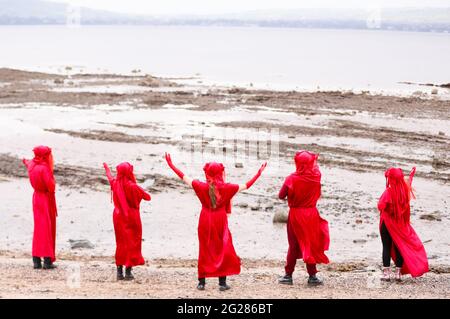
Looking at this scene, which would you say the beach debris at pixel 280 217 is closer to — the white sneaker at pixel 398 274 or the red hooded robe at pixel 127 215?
the white sneaker at pixel 398 274

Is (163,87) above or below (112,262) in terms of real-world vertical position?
above

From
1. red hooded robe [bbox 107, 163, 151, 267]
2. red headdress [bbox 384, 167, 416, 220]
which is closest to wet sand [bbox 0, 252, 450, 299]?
red hooded robe [bbox 107, 163, 151, 267]

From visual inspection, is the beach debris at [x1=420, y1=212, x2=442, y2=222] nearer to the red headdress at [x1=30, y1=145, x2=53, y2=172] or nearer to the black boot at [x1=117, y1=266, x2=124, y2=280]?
the black boot at [x1=117, y1=266, x2=124, y2=280]

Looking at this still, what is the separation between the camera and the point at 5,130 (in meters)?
28.7

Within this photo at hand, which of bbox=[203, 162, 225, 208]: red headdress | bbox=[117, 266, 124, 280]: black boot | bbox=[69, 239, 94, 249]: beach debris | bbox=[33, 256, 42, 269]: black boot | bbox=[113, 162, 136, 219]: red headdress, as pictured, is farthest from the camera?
bbox=[69, 239, 94, 249]: beach debris

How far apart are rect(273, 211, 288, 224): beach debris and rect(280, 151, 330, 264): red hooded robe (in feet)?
19.8

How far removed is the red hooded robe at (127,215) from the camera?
12.2m

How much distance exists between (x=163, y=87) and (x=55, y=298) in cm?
3556

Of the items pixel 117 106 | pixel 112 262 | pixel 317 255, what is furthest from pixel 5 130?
pixel 317 255

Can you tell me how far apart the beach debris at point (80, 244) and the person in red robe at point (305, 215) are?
5.17 meters

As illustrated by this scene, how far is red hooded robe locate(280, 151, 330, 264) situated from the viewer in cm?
1180

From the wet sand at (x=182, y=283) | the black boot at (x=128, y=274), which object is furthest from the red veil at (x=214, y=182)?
the black boot at (x=128, y=274)

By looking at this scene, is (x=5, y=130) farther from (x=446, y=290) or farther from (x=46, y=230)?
(x=446, y=290)

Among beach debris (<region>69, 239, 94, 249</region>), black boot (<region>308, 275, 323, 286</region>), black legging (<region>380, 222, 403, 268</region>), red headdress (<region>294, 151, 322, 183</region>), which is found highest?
red headdress (<region>294, 151, 322, 183</region>)
